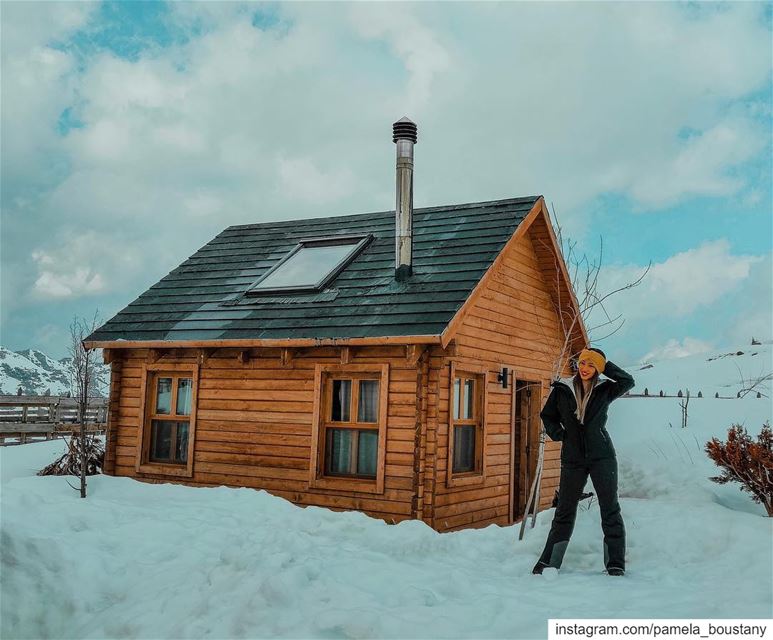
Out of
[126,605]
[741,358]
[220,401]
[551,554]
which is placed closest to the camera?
[126,605]

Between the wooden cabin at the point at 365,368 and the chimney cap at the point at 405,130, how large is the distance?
4.33 ft

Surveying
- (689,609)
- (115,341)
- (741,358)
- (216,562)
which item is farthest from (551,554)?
(741,358)

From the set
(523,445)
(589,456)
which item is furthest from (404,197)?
(589,456)

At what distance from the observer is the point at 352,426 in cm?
1045

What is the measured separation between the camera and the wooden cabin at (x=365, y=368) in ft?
32.7

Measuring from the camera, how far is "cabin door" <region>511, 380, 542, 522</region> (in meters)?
12.6

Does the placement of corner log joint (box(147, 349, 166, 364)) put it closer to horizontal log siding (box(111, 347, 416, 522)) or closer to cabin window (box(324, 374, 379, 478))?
A: horizontal log siding (box(111, 347, 416, 522))

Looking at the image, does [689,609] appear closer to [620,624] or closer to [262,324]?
[620,624]

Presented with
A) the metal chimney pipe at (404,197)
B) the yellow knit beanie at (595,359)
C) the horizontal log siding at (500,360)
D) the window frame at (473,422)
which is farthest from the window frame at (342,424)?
the yellow knit beanie at (595,359)

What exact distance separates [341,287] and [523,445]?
428cm

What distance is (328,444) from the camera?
35.1 feet

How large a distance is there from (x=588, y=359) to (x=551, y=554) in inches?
80.8

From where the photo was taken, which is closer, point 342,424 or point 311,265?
point 342,424

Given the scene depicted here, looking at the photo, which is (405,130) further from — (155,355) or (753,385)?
(753,385)
